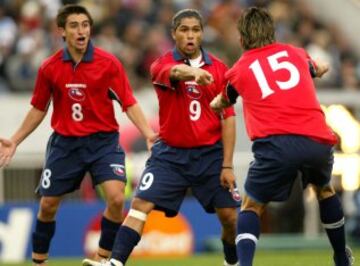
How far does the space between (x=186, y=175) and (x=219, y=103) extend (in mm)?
971

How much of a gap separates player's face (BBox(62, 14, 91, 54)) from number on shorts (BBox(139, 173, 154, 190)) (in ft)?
5.04

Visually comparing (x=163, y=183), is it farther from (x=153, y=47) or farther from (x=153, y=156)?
(x=153, y=47)

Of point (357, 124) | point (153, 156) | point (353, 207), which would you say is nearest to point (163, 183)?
point (153, 156)

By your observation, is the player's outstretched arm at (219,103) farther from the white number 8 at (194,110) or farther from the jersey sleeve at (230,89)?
the white number 8 at (194,110)

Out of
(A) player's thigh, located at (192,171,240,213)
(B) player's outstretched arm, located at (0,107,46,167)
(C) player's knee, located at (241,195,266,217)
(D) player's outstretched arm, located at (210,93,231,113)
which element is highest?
(D) player's outstretched arm, located at (210,93,231,113)

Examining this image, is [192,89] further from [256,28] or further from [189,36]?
[256,28]

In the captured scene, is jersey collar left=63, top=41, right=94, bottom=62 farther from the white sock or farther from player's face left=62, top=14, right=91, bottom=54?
the white sock

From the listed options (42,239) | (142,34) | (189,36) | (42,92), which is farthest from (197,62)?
(142,34)

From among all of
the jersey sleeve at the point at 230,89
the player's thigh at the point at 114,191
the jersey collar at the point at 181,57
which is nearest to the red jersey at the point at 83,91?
the player's thigh at the point at 114,191

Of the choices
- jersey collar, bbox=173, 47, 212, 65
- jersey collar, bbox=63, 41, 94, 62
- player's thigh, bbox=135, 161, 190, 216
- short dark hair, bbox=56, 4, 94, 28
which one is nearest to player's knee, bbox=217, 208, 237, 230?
player's thigh, bbox=135, 161, 190, 216

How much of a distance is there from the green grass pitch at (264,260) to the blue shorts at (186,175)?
8.74ft

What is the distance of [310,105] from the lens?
11391mm

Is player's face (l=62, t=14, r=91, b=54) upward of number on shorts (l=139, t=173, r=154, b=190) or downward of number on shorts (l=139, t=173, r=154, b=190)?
upward

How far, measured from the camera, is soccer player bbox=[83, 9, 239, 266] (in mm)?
12375
